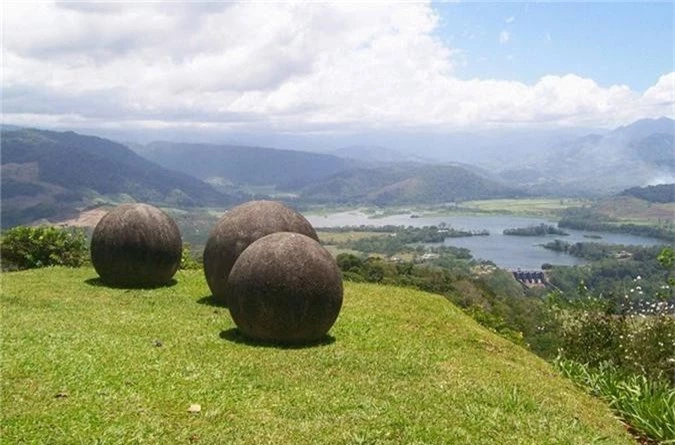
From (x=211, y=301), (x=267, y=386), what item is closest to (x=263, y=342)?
(x=267, y=386)

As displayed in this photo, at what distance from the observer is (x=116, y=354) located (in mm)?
13094

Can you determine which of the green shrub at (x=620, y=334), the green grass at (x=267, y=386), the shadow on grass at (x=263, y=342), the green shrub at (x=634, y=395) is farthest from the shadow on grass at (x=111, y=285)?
the green shrub at (x=634, y=395)

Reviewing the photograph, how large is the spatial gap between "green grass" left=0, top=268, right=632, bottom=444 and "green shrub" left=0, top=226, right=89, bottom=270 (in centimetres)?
1244

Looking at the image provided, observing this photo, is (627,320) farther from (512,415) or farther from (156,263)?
(156,263)

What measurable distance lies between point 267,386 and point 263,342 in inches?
143

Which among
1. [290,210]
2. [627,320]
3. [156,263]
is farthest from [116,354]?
[627,320]

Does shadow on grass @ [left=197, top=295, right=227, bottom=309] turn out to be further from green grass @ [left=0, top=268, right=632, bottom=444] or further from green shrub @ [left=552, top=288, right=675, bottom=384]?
green shrub @ [left=552, top=288, right=675, bottom=384]

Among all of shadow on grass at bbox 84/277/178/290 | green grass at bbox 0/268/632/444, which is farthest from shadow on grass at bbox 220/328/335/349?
shadow on grass at bbox 84/277/178/290

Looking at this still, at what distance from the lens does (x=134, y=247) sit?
73.1 feet

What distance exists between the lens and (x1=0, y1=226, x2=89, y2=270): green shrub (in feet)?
98.8

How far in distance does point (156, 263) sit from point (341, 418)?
14488 mm

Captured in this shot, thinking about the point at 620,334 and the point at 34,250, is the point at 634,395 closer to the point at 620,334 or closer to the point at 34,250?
the point at 620,334

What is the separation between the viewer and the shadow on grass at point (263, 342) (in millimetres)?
14930

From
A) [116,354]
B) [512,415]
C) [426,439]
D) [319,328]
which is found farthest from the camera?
[319,328]
